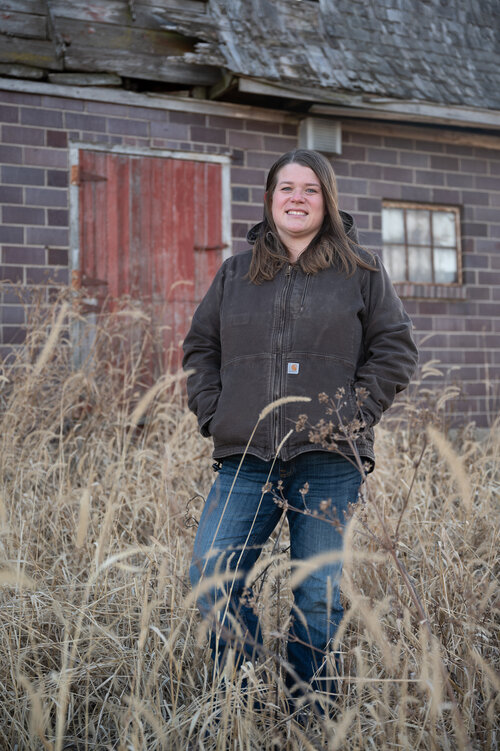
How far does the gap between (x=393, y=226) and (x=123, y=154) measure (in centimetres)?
300

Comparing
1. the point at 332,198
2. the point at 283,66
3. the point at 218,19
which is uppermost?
the point at 218,19

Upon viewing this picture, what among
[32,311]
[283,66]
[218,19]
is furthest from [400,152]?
[32,311]

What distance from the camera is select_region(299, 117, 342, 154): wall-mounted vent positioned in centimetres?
724

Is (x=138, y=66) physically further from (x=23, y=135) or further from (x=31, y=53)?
(x=23, y=135)

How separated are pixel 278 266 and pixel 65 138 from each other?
454cm

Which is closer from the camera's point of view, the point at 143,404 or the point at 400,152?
the point at 143,404

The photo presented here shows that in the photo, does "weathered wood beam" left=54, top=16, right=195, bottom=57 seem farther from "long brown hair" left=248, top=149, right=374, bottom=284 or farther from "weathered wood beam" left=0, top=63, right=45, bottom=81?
"long brown hair" left=248, top=149, right=374, bottom=284

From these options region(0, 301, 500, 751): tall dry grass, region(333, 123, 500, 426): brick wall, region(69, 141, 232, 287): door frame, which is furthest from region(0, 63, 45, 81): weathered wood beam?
region(333, 123, 500, 426): brick wall

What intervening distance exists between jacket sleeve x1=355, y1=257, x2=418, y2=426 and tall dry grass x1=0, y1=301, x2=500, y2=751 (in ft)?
0.50

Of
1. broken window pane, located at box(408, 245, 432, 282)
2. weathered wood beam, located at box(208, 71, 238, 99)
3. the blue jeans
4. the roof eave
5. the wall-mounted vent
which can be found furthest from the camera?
broken window pane, located at box(408, 245, 432, 282)

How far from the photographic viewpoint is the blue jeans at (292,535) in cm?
242

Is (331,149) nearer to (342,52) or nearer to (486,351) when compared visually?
(342,52)

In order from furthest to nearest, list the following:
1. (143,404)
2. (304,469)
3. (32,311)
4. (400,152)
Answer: (400,152) < (32,311) < (143,404) < (304,469)

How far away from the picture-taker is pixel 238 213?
7195 millimetres
